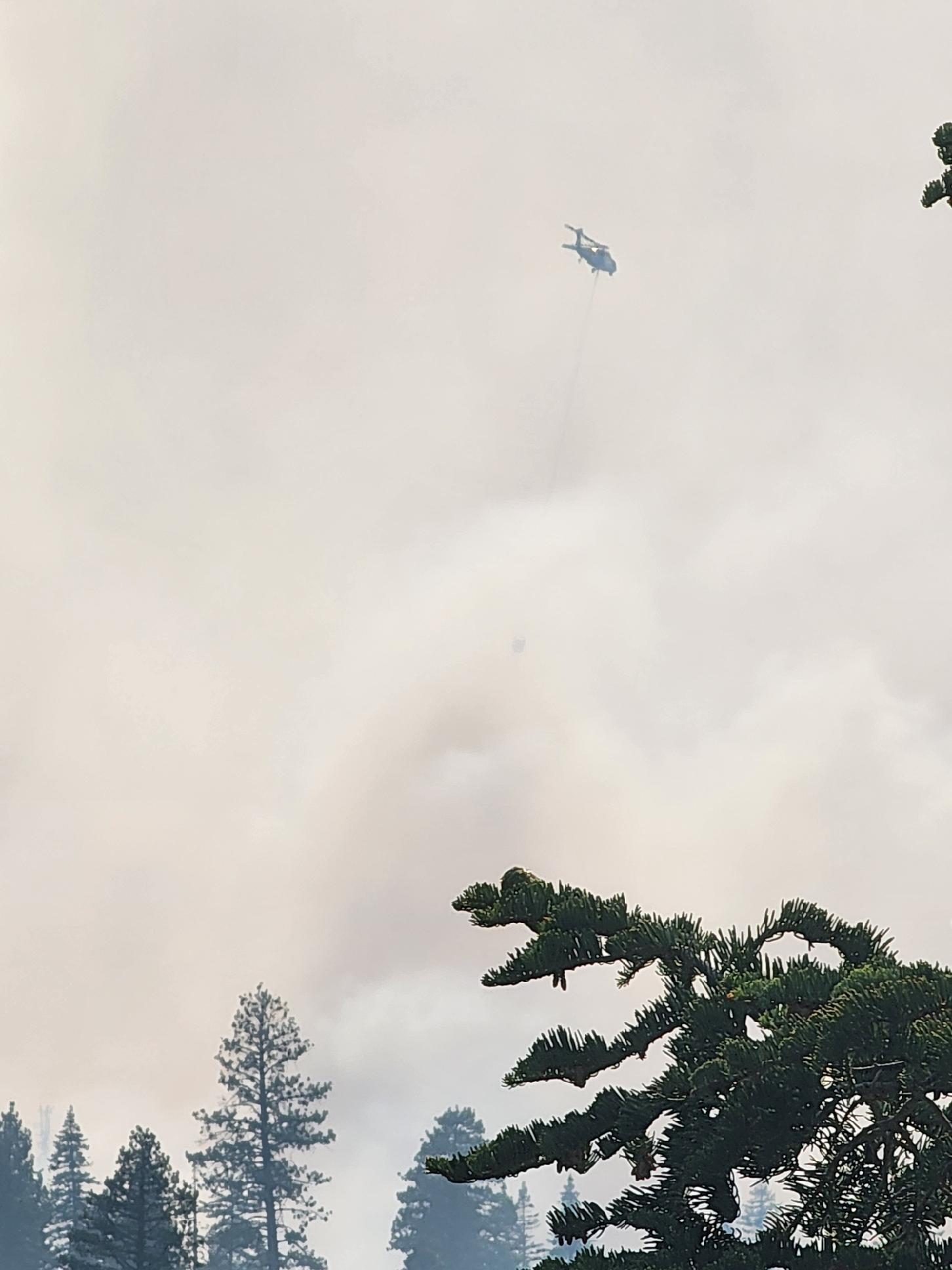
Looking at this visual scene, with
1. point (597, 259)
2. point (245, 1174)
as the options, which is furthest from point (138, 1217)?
point (597, 259)

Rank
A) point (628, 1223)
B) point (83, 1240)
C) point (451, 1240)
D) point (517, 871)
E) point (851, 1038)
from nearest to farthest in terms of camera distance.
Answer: point (851, 1038)
point (628, 1223)
point (517, 871)
point (83, 1240)
point (451, 1240)

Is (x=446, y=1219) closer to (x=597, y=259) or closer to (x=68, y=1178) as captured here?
(x=68, y=1178)

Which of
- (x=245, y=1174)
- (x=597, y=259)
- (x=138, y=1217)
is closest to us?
(x=138, y=1217)

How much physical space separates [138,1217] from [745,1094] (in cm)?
5040

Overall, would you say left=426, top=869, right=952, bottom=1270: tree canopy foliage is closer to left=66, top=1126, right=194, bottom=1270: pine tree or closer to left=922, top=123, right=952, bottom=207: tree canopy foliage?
left=922, top=123, right=952, bottom=207: tree canopy foliage

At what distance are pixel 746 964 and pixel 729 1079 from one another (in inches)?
16.6

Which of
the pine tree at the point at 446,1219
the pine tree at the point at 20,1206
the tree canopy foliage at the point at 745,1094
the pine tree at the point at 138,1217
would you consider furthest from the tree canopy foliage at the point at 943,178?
the pine tree at the point at 446,1219

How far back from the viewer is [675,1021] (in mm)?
3518

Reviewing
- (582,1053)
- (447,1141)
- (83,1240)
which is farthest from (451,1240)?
(582,1053)

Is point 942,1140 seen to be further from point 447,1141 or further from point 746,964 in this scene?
point 447,1141

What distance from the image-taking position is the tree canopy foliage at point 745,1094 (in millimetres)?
2998

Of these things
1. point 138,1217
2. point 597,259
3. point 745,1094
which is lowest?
point 745,1094

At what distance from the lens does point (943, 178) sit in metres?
3.87

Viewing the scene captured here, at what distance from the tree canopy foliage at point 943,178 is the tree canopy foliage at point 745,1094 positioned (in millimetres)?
1952
